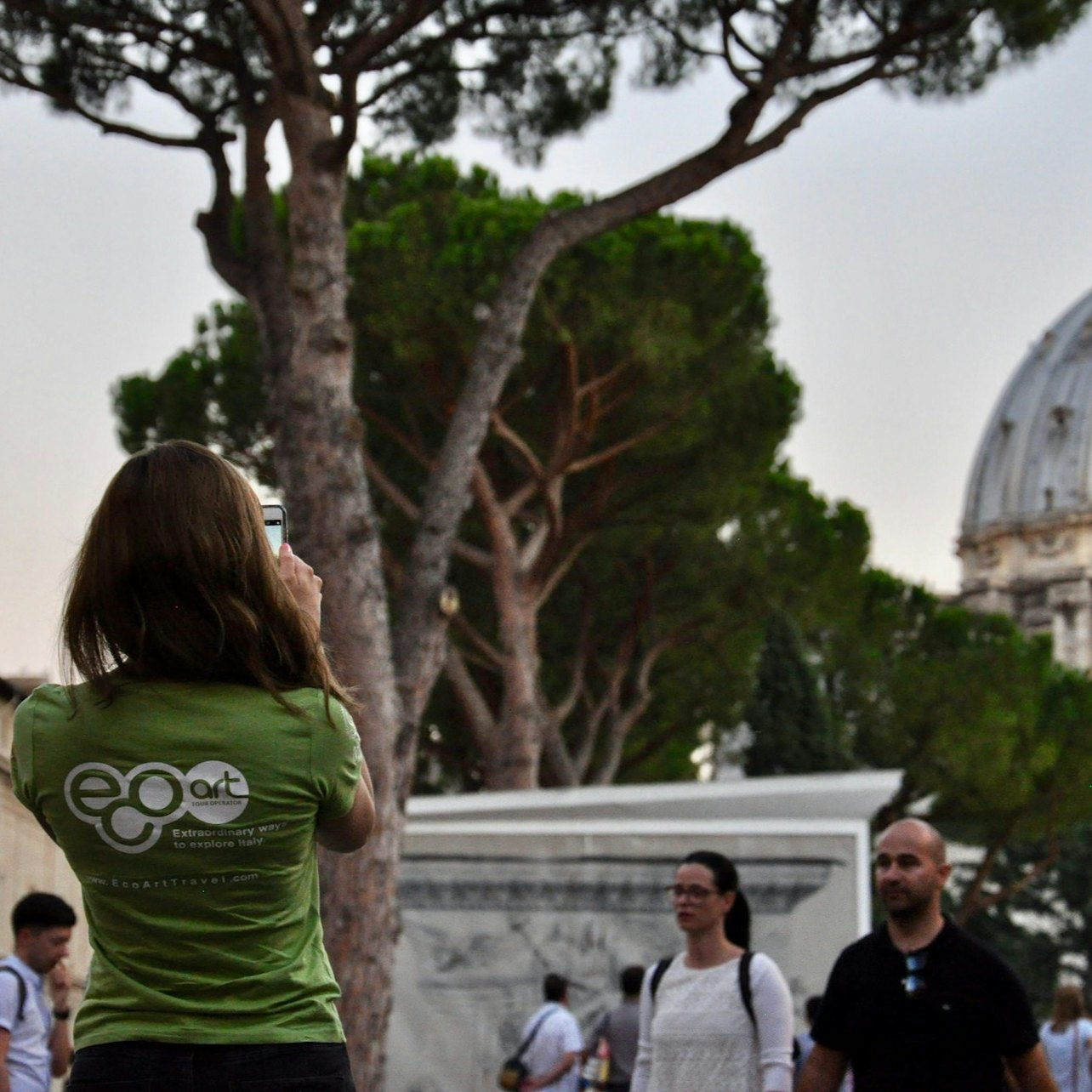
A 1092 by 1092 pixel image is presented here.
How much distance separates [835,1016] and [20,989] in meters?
2.15

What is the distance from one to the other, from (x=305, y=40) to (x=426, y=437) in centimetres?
1187

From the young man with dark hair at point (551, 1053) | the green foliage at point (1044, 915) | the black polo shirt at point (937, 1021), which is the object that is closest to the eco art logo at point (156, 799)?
the black polo shirt at point (937, 1021)

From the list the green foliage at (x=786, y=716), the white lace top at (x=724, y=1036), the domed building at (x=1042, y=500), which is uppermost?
the domed building at (x=1042, y=500)

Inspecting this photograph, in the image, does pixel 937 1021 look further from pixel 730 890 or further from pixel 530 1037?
pixel 530 1037

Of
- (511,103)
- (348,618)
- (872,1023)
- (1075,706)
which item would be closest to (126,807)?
(872,1023)

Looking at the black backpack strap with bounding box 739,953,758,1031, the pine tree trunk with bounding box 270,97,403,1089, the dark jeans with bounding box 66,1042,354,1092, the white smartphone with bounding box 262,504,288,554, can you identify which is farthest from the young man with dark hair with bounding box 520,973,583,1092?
the dark jeans with bounding box 66,1042,354,1092

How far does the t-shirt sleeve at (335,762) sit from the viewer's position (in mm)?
2424

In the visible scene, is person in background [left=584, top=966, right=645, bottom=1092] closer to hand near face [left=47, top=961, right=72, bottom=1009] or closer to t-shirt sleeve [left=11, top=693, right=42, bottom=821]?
hand near face [left=47, top=961, right=72, bottom=1009]

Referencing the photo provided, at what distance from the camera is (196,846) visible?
2361 mm

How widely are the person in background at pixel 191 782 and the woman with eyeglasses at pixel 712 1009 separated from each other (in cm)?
261

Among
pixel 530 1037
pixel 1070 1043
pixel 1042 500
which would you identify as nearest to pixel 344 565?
pixel 530 1037

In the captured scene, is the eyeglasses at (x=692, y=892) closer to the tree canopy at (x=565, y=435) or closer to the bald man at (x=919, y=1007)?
the bald man at (x=919, y=1007)

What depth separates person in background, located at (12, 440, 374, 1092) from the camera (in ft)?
7.65

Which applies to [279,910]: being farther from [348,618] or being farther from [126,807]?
[348,618]
